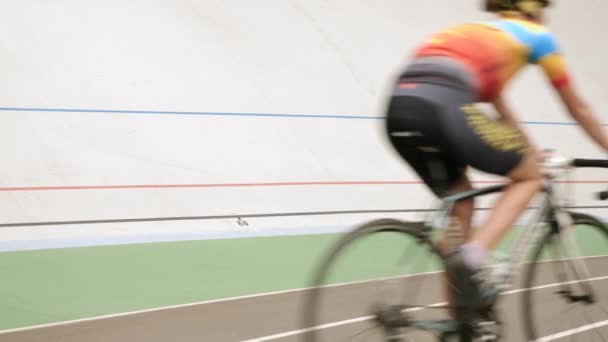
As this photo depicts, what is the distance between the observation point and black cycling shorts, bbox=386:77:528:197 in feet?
7.29

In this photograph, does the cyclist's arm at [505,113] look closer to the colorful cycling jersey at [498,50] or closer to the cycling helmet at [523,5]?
the colorful cycling jersey at [498,50]

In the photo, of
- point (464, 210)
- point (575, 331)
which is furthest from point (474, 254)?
point (575, 331)

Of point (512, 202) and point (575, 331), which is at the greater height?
point (512, 202)

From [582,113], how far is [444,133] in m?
0.52

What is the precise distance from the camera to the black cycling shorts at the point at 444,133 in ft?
7.29

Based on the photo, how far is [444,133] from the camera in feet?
7.28

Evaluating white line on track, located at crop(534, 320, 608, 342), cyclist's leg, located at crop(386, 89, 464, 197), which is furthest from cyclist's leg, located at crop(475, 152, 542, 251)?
white line on track, located at crop(534, 320, 608, 342)

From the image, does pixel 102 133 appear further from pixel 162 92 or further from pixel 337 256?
pixel 337 256

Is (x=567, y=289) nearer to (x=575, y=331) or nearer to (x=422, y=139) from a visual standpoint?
(x=575, y=331)

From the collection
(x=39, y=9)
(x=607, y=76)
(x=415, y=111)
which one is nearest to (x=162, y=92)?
(x=39, y=9)

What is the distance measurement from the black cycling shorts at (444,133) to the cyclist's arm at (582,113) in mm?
217

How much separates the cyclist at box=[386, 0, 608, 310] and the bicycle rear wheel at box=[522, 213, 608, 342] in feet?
1.59

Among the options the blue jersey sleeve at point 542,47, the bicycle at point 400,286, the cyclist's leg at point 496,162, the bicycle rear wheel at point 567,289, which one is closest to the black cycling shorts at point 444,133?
the cyclist's leg at point 496,162

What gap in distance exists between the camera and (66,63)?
539cm
